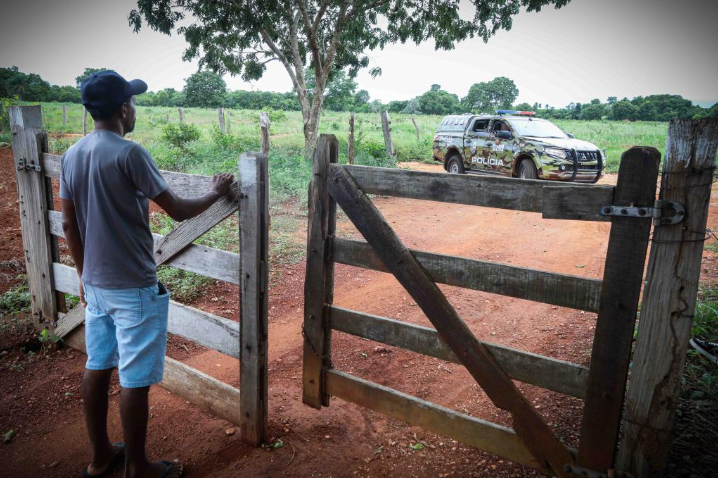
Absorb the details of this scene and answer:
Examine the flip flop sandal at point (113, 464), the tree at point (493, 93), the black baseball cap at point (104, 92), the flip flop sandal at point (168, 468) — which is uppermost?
the tree at point (493, 93)

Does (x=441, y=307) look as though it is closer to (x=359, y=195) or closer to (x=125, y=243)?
(x=359, y=195)

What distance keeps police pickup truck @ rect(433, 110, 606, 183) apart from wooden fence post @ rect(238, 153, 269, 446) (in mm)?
8217

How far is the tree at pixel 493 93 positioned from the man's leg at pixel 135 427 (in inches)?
2619

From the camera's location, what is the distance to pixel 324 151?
121 inches

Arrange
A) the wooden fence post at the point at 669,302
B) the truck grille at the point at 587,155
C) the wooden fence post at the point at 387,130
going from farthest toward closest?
the wooden fence post at the point at 387,130
the truck grille at the point at 587,155
the wooden fence post at the point at 669,302

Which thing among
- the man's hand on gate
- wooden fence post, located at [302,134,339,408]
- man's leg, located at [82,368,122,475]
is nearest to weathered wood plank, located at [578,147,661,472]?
wooden fence post, located at [302,134,339,408]

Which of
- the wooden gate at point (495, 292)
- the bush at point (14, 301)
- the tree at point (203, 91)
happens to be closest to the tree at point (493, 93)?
the tree at point (203, 91)

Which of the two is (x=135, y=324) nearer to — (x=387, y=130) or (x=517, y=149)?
(x=517, y=149)

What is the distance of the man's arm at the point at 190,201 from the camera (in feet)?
8.31

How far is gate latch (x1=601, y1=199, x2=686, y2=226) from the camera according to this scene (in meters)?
2.04

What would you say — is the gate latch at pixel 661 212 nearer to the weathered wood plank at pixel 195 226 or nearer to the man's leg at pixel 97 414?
the weathered wood plank at pixel 195 226

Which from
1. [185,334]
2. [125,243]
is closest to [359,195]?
[125,243]

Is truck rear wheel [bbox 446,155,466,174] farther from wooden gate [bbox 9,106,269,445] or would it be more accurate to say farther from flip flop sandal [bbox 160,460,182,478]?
flip flop sandal [bbox 160,460,182,478]

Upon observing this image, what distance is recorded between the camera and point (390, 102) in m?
68.3
